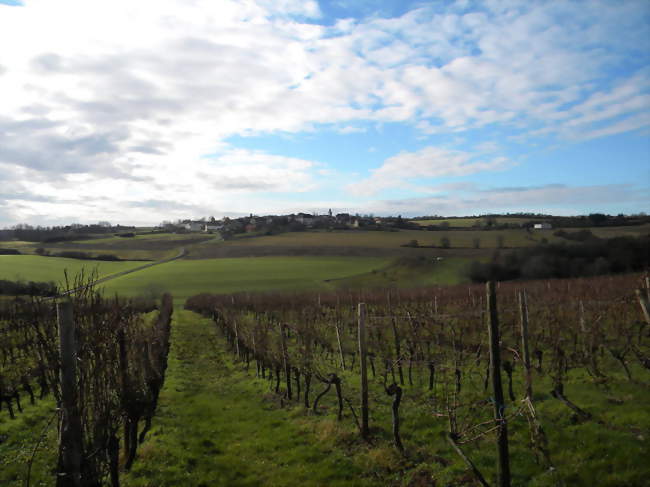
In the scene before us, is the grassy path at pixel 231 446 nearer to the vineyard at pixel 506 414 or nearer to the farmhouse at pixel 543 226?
the vineyard at pixel 506 414

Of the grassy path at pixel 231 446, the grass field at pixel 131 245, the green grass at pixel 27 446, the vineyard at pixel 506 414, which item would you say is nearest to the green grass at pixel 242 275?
the grass field at pixel 131 245

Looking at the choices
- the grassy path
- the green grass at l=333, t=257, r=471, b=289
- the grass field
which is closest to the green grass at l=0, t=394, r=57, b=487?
the grassy path

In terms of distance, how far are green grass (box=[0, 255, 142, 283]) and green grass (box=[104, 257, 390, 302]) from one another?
378cm

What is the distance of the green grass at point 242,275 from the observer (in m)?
44.3

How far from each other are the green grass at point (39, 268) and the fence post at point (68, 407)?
3475 centimetres

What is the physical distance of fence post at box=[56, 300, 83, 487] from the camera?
4078 mm

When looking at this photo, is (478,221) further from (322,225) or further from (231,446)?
(231,446)

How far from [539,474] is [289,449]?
4061 mm

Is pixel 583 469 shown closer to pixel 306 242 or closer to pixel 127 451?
pixel 127 451

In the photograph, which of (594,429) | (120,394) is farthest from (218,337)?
(594,429)

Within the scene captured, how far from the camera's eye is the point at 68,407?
4.09 m

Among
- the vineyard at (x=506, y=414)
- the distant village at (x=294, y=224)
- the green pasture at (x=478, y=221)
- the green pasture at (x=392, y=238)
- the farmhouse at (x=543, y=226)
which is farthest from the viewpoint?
the distant village at (x=294, y=224)

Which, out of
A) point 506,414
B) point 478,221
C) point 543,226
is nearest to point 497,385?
point 506,414

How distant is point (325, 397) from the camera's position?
441 inches
